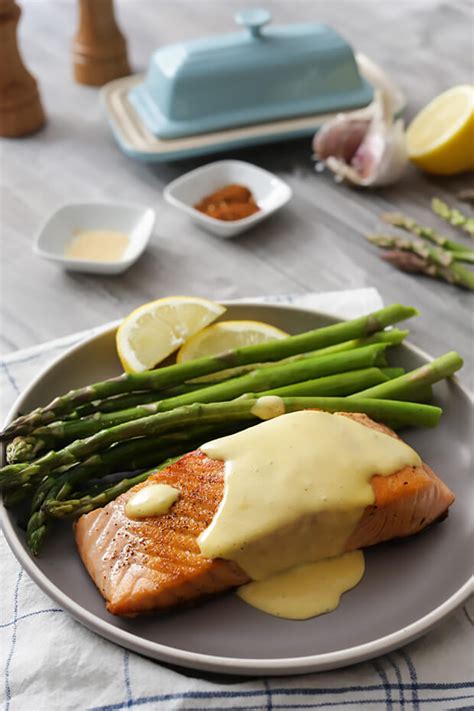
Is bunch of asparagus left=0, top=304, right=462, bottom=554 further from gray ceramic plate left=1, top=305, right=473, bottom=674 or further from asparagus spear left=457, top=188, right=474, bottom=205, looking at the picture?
asparagus spear left=457, top=188, right=474, bottom=205

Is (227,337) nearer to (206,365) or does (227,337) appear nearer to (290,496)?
(206,365)

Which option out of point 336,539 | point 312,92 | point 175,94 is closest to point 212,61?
point 175,94

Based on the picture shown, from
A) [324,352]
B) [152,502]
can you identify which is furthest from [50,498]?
[324,352]

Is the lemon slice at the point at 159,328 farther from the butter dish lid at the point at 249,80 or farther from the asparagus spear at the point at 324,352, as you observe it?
the butter dish lid at the point at 249,80

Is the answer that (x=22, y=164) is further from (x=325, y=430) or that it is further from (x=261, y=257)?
(x=325, y=430)

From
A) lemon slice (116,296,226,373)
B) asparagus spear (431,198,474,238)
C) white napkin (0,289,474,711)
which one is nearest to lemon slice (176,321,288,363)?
lemon slice (116,296,226,373)

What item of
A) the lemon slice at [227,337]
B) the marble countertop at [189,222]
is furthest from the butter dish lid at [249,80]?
the lemon slice at [227,337]

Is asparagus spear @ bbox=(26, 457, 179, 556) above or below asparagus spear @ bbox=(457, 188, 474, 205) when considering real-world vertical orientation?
above
